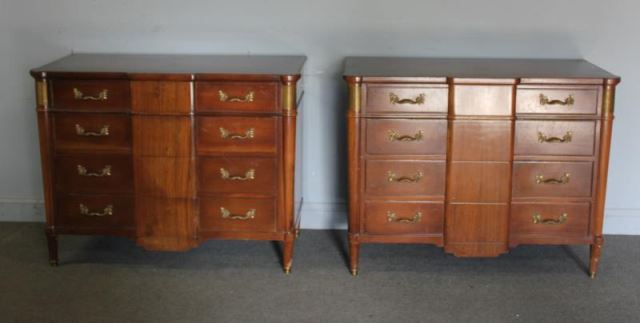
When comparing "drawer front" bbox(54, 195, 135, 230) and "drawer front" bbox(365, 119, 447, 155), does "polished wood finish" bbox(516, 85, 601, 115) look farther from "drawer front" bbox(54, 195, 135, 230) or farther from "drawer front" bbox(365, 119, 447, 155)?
"drawer front" bbox(54, 195, 135, 230)

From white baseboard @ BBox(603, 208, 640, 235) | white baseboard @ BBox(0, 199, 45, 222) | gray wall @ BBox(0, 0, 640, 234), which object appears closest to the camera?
gray wall @ BBox(0, 0, 640, 234)

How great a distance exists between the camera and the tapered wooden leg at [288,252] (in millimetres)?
3611

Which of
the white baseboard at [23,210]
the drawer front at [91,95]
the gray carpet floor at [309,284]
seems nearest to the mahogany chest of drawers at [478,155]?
the gray carpet floor at [309,284]

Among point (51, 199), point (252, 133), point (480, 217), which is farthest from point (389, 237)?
point (51, 199)

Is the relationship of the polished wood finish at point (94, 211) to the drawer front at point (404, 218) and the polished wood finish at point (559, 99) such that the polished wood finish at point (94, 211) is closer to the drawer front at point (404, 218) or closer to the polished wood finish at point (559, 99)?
the drawer front at point (404, 218)

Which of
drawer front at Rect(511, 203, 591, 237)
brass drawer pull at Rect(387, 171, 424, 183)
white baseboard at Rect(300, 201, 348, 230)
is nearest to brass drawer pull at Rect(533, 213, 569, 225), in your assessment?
drawer front at Rect(511, 203, 591, 237)

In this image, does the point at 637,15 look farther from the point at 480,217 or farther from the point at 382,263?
the point at 382,263

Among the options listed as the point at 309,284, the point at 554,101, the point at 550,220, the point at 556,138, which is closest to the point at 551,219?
the point at 550,220

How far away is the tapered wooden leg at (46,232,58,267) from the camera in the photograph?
368 cm

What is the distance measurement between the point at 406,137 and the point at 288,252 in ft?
2.19

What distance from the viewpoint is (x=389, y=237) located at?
3.60m

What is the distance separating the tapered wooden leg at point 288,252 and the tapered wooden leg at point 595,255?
1.20 metres

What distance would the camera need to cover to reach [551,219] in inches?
140

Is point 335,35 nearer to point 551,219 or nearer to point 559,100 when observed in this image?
point 559,100
